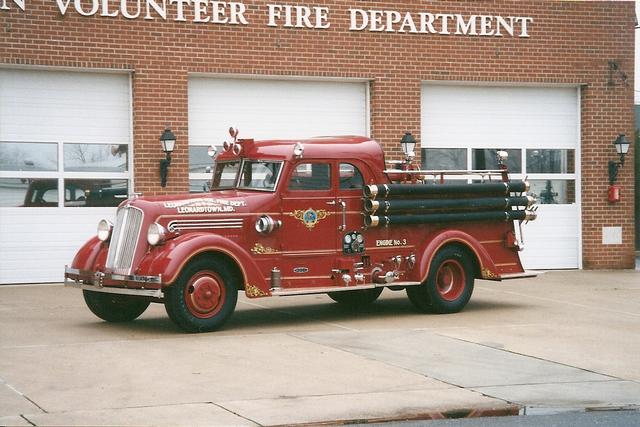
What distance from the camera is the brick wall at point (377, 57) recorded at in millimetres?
18094

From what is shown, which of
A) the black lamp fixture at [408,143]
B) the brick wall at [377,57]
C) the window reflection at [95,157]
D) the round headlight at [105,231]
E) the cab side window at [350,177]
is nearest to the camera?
the round headlight at [105,231]

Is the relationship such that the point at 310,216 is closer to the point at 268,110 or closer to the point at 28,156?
the point at 268,110

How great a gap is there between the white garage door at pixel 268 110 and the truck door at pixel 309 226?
18.3 ft

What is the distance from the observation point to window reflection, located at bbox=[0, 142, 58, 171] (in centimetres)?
1795

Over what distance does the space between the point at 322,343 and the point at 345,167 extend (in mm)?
2790

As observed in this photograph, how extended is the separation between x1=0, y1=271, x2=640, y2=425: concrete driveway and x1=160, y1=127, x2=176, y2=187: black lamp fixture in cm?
343

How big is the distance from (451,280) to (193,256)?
385cm

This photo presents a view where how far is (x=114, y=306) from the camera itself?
13352 mm

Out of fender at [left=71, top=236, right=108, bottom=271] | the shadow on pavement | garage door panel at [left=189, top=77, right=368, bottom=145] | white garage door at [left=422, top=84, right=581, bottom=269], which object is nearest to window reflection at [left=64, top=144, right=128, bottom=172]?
garage door panel at [left=189, top=77, right=368, bottom=145]

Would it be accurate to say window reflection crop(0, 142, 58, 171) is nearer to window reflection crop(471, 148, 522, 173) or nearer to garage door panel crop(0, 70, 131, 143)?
garage door panel crop(0, 70, 131, 143)

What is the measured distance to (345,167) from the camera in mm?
13766

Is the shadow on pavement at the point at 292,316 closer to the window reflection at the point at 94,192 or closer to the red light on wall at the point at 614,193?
the window reflection at the point at 94,192

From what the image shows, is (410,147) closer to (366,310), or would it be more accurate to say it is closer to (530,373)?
(366,310)

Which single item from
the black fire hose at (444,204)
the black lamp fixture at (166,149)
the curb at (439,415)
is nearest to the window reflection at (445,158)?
the black lamp fixture at (166,149)
